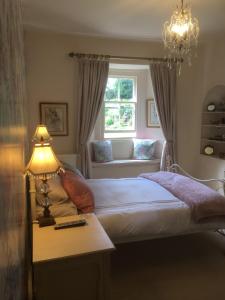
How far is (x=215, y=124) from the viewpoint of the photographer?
14.9 feet

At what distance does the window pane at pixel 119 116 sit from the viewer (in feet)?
16.2

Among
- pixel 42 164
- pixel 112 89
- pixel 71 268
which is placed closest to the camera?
pixel 71 268

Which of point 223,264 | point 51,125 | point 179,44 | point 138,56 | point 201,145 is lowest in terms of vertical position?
point 223,264

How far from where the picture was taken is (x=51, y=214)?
7.20 feet

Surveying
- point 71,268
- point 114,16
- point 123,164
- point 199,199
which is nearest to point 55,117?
point 123,164

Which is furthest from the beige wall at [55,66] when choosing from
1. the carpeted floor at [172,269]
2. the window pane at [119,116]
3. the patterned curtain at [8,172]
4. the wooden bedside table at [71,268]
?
the patterned curtain at [8,172]

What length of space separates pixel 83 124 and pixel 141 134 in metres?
1.37

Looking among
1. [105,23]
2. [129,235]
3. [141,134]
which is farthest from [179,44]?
[141,134]

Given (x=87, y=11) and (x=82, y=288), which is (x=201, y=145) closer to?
(x=87, y=11)

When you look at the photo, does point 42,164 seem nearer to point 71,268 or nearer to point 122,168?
point 71,268

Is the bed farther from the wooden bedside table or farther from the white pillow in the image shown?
the wooden bedside table

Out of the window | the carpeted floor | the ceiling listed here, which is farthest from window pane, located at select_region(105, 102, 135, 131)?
the carpeted floor

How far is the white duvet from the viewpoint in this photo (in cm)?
236

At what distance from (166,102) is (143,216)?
2654 millimetres
